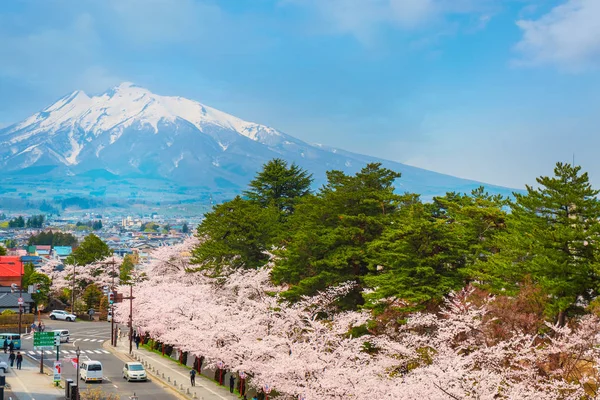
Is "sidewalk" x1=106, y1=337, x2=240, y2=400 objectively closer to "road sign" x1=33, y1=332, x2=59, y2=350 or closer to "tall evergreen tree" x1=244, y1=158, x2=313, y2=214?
"road sign" x1=33, y1=332, x2=59, y2=350

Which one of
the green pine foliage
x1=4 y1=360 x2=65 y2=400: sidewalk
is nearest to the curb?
x1=4 y1=360 x2=65 y2=400: sidewalk

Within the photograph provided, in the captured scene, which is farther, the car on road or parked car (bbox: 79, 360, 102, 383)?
the car on road

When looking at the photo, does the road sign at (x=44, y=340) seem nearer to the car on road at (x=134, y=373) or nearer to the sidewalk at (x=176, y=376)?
the car on road at (x=134, y=373)

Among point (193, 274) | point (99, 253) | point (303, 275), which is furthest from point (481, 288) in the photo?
point (99, 253)

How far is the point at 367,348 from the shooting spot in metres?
38.5

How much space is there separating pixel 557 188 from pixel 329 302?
49.4 feet

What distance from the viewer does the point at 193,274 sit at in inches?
2586

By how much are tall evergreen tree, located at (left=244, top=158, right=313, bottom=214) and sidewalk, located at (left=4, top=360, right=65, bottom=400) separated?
2887 cm

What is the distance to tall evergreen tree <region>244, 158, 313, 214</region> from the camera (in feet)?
237

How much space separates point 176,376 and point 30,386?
10010 millimetres

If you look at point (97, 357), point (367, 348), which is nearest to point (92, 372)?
point (97, 357)

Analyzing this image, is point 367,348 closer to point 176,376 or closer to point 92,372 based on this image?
point 176,376

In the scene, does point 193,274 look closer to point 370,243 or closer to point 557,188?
point 370,243

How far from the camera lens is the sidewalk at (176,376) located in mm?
43031
